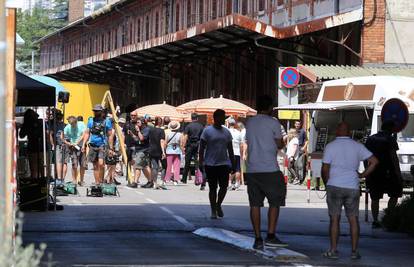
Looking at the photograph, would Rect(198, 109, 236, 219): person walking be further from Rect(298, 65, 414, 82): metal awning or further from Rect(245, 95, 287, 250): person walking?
Rect(298, 65, 414, 82): metal awning

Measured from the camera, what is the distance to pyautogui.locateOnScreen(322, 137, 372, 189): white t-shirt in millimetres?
14172

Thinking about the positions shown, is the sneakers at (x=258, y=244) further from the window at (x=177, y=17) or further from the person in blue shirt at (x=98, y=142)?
the window at (x=177, y=17)

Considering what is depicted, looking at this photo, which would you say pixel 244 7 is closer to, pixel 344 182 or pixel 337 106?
pixel 337 106

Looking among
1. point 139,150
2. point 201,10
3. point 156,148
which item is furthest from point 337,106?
point 201,10

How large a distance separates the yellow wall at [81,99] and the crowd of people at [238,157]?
19.6 metres

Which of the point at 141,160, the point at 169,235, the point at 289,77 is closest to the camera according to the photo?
the point at 169,235

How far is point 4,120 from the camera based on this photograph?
767cm

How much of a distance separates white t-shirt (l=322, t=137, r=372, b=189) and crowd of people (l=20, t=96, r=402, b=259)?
1 cm

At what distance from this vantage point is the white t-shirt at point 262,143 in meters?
14.8

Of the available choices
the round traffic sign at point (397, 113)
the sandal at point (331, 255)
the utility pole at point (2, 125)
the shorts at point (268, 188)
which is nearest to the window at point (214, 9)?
the round traffic sign at point (397, 113)

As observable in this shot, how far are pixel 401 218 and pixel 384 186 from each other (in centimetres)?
62

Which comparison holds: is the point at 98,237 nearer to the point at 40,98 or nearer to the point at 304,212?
the point at 40,98

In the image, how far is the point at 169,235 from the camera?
16.5 metres

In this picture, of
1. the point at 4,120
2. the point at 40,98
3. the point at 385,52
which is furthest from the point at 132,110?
the point at 4,120
